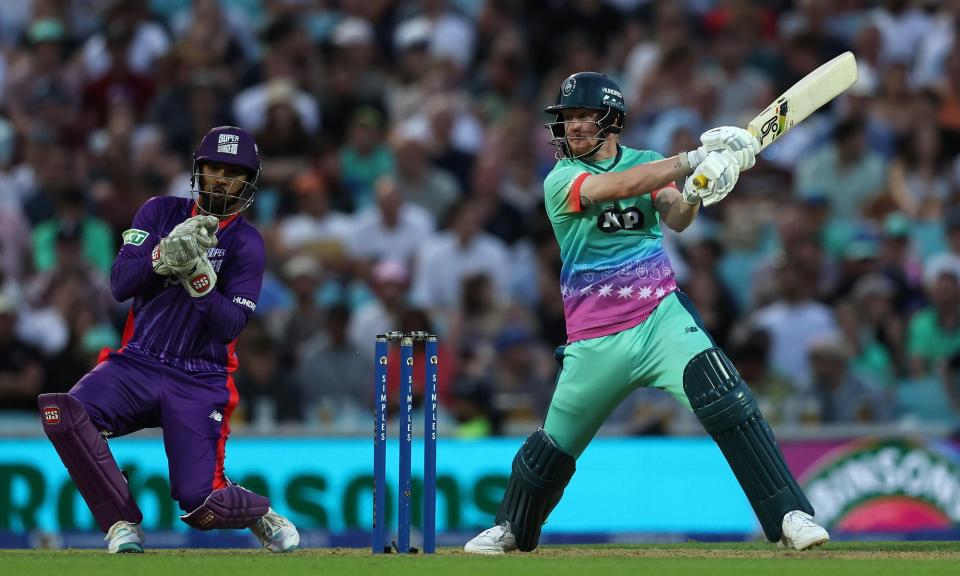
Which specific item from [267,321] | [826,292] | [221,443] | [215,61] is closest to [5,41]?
[215,61]

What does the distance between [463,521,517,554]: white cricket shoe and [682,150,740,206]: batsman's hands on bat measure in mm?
1866

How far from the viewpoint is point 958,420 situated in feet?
41.1

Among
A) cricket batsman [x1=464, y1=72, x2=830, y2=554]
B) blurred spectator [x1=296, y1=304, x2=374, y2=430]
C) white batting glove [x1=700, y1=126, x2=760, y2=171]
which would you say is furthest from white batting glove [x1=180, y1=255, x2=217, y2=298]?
blurred spectator [x1=296, y1=304, x2=374, y2=430]

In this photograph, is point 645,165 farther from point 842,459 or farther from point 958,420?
point 958,420

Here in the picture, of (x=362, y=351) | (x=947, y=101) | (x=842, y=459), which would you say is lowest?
(x=842, y=459)

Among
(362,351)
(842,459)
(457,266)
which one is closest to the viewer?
(842,459)

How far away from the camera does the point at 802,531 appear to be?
7512mm

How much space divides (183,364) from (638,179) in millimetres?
2344

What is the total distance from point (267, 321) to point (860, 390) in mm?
4509

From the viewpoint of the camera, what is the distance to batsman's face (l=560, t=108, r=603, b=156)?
807 centimetres

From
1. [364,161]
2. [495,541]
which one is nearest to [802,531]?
[495,541]

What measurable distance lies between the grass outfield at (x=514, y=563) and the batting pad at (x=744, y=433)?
0.24 meters

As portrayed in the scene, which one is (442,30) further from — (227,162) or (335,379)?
(227,162)

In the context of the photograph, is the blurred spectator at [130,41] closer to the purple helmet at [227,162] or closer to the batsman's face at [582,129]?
the purple helmet at [227,162]
